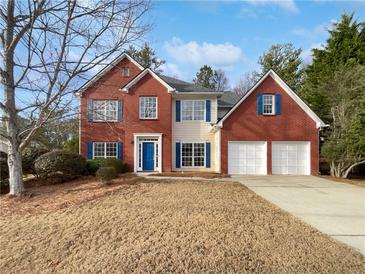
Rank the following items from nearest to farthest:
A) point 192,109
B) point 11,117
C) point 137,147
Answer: point 11,117, point 137,147, point 192,109

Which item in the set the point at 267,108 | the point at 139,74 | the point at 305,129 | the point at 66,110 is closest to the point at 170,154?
the point at 139,74

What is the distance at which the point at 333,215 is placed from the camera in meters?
7.74

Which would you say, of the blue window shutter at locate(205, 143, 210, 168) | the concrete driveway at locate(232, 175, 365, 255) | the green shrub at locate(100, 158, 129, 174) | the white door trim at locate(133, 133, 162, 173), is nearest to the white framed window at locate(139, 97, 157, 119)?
the white door trim at locate(133, 133, 162, 173)

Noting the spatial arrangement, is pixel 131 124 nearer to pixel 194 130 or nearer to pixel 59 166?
pixel 194 130

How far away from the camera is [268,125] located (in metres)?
18.7

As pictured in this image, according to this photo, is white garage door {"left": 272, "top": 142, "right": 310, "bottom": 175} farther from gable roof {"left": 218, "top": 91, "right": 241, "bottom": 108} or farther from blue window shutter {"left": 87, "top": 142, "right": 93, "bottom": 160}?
blue window shutter {"left": 87, "top": 142, "right": 93, "bottom": 160}

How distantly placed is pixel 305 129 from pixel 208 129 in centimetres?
628

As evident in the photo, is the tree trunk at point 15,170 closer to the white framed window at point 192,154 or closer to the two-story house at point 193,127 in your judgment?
the two-story house at point 193,127

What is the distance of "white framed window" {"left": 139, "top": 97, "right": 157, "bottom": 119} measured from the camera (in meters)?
20.0

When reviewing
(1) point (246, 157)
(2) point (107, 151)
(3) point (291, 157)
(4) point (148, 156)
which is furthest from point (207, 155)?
(2) point (107, 151)

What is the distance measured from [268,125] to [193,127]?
502 cm

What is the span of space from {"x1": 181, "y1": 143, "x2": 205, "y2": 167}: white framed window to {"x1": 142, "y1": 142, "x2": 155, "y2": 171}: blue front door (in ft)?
6.81

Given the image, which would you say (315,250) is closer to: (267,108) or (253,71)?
(267,108)

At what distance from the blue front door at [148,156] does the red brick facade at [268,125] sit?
479 centimetres
